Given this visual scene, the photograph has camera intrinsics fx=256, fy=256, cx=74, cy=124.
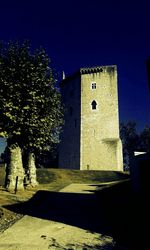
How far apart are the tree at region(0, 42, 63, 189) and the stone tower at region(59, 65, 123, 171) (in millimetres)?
26152

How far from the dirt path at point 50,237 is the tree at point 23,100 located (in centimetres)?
1054

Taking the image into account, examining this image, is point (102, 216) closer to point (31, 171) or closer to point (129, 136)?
point (31, 171)

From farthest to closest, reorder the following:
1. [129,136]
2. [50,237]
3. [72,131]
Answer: [129,136]
[72,131]
[50,237]

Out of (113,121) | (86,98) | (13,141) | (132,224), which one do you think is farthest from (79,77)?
(132,224)

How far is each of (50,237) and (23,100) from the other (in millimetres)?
13811

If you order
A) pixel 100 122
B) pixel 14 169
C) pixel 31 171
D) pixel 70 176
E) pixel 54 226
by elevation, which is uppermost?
pixel 100 122

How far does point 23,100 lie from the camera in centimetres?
2072

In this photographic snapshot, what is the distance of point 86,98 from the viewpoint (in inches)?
2050

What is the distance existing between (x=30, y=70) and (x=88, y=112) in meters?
30.5

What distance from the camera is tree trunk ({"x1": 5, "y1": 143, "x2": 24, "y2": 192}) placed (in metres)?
21.6

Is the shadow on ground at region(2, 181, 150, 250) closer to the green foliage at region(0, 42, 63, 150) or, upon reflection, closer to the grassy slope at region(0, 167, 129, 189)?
the green foliage at region(0, 42, 63, 150)

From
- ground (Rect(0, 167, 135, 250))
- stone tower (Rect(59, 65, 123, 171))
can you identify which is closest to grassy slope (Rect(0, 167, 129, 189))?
stone tower (Rect(59, 65, 123, 171))

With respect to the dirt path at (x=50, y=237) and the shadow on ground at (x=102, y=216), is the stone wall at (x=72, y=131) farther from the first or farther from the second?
the dirt path at (x=50, y=237)

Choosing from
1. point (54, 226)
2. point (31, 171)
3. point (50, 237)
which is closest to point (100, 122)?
point (31, 171)
